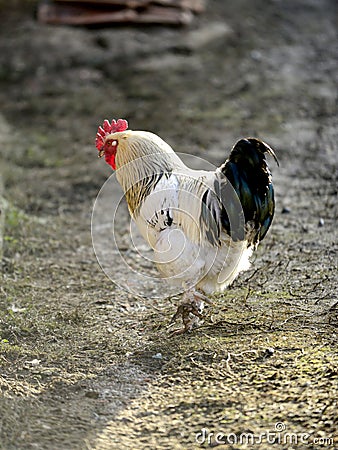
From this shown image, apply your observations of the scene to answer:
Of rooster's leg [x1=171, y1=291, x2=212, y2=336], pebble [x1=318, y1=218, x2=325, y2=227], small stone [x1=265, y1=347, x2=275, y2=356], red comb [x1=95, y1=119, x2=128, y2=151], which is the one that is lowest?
small stone [x1=265, y1=347, x2=275, y2=356]

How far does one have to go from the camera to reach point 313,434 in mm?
3654

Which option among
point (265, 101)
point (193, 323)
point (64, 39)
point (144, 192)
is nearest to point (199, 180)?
point (144, 192)

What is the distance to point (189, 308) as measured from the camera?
15.2ft

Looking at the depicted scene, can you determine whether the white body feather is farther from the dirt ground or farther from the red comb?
the red comb

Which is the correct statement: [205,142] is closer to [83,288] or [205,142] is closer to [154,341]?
[83,288]

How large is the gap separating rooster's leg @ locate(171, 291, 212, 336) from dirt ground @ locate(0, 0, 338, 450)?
3.0 inches

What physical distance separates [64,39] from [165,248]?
25.7ft

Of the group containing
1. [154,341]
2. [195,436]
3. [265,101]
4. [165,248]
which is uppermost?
[265,101]

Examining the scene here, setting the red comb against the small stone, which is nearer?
the small stone

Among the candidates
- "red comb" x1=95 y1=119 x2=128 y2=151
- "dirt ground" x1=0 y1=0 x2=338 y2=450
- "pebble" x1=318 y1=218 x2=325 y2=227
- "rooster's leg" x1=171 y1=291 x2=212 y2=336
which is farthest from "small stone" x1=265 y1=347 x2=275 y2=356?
"pebble" x1=318 y1=218 x2=325 y2=227

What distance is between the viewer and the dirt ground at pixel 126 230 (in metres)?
3.91

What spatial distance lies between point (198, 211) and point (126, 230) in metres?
2.27

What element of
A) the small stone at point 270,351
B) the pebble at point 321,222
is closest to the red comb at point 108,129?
the small stone at point 270,351

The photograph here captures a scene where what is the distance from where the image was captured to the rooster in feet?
14.1
